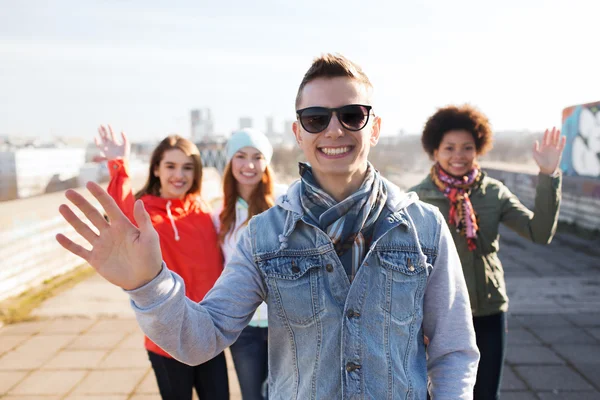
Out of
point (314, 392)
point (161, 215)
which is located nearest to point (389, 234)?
point (314, 392)

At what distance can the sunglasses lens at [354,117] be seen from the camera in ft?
4.64

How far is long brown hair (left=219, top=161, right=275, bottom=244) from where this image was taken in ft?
9.21

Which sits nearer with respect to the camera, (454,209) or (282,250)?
(282,250)

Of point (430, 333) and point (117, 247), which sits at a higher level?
point (117, 247)

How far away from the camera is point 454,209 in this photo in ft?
8.59

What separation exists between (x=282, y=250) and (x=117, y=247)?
456mm

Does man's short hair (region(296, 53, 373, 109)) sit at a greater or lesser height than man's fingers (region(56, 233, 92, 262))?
greater

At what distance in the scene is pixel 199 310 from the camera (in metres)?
1.27

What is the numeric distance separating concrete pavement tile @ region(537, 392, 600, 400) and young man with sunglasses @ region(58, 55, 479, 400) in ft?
7.86

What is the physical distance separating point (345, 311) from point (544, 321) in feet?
13.8

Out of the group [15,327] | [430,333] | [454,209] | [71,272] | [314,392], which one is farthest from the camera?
[71,272]

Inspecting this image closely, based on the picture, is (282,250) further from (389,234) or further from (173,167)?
(173,167)

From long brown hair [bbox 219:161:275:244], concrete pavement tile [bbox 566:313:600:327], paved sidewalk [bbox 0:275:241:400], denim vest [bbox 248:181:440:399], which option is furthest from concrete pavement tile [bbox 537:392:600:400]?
denim vest [bbox 248:181:440:399]

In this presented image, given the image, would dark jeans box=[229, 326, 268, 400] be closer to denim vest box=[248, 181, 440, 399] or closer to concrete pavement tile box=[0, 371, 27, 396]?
denim vest box=[248, 181, 440, 399]
